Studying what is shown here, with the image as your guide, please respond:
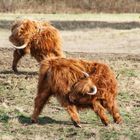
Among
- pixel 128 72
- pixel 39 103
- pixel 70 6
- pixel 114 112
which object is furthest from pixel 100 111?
pixel 70 6

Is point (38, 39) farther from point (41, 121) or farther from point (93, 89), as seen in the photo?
point (93, 89)

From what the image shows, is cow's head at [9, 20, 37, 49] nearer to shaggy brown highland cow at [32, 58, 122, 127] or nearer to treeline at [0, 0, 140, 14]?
shaggy brown highland cow at [32, 58, 122, 127]

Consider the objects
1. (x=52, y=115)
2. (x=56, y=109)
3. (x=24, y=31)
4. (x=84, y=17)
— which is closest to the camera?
(x=52, y=115)

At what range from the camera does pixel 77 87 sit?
339 inches

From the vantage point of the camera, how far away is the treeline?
111ft

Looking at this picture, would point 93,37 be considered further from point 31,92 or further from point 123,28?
point 31,92

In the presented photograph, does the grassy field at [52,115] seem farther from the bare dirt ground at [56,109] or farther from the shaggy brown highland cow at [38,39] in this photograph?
the shaggy brown highland cow at [38,39]

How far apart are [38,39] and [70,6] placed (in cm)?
2300

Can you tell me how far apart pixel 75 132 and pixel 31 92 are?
3.23 metres

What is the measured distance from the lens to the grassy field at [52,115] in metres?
8.09

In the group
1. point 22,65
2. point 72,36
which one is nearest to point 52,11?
point 72,36

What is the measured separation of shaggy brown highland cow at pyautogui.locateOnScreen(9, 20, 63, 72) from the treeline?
20.4 metres

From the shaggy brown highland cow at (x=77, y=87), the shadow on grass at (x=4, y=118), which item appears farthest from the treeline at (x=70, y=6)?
the shaggy brown highland cow at (x=77, y=87)

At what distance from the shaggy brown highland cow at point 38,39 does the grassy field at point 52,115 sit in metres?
0.54
